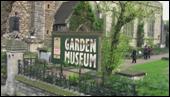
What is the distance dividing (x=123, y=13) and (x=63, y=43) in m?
3.89

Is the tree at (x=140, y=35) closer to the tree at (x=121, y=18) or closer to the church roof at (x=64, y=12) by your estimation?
the church roof at (x=64, y=12)

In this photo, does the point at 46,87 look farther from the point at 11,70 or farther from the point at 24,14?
the point at 24,14

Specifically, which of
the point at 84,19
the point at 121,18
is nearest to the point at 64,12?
the point at 84,19

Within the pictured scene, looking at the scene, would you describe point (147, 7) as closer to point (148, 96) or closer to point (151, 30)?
point (148, 96)

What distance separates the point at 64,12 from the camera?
39094 millimetres

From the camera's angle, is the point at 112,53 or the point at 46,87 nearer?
the point at 46,87

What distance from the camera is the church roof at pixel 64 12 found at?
37750 mm

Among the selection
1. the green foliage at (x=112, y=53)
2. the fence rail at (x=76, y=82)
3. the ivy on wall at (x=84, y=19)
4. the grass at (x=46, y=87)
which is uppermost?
the ivy on wall at (x=84, y=19)

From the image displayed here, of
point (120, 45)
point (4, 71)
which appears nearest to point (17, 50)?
point (4, 71)

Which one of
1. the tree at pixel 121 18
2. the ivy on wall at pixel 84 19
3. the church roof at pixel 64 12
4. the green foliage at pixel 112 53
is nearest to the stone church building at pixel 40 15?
the church roof at pixel 64 12

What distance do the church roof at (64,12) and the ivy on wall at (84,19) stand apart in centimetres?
108

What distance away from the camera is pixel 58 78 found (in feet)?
43.3

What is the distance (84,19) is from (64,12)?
387cm

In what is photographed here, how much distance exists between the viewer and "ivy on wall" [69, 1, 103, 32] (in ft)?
118
